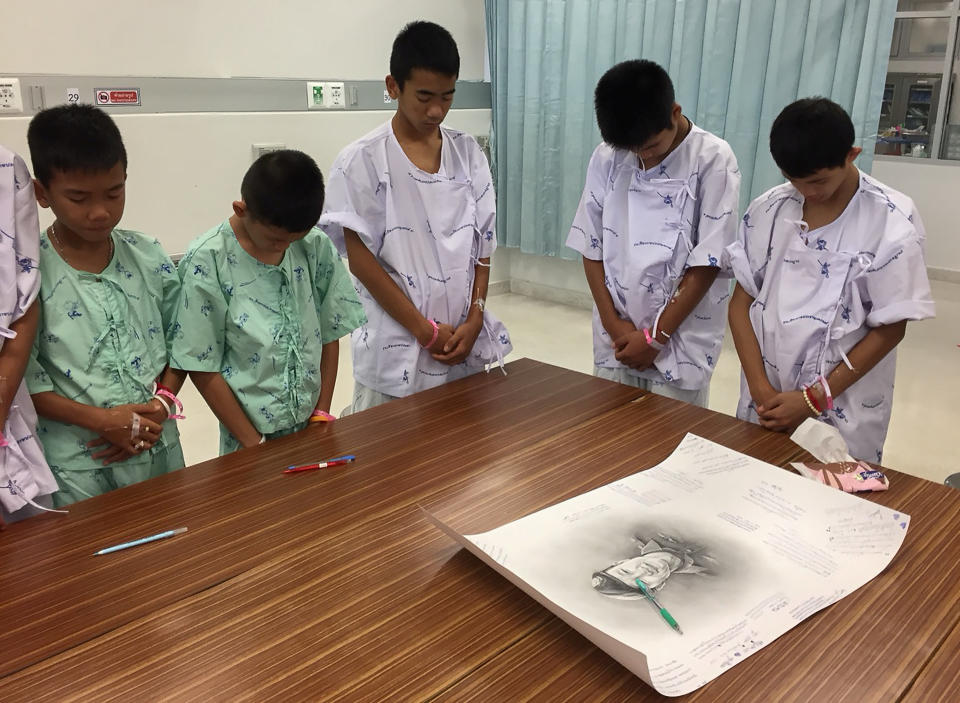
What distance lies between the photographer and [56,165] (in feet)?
3.87

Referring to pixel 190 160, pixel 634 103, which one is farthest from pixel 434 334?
pixel 190 160

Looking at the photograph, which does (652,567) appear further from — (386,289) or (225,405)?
(386,289)

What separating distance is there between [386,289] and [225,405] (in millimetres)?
467

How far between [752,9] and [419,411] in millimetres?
2912

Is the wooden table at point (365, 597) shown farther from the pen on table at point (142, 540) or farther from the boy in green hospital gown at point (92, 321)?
the boy in green hospital gown at point (92, 321)

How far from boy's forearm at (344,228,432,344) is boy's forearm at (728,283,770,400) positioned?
26.3 inches

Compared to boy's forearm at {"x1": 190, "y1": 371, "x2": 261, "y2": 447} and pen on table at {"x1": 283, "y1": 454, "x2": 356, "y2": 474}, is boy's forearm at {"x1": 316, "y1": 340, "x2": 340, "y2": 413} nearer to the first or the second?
boy's forearm at {"x1": 190, "y1": 371, "x2": 261, "y2": 447}

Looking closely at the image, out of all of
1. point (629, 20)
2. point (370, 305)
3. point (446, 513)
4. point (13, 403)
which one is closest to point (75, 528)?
point (13, 403)

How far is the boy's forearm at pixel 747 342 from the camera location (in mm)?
1517

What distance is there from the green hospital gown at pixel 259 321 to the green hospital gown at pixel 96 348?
0.06 meters

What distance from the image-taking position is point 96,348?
1276 mm

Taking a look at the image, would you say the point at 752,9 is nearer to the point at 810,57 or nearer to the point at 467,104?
the point at 810,57

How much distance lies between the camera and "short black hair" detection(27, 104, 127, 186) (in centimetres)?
117

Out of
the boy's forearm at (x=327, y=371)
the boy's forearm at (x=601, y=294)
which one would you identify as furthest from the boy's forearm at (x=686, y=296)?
the boy's forearm at (x=327, y=371)
